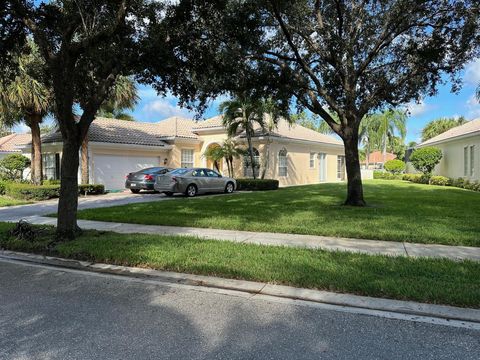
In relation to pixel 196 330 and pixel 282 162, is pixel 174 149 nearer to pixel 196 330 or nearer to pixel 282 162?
pixel 282 162

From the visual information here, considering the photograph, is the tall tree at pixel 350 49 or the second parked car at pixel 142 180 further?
the second parked car at pixel 142 180

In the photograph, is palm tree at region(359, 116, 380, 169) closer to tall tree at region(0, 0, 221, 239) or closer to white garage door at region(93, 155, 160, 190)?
white garage door at region(93, 155, 160, 190)

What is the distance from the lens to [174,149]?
87.7ft

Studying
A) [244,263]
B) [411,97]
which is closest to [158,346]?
[244,263]

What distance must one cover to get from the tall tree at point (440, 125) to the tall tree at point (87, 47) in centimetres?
5515

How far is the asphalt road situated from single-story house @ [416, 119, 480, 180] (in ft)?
70.6

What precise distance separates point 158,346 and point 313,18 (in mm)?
13047

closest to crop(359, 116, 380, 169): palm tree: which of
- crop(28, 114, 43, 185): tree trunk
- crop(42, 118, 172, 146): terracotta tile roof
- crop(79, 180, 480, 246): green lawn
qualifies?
crop(42, 118, 172, 146): terracotta tile roof

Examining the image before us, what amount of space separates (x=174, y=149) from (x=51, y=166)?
7739mm

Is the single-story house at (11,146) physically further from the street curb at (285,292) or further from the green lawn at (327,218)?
the street curb at (285,292)

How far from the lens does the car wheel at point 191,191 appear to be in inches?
744

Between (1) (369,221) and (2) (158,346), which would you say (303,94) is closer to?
(1) (369,221)

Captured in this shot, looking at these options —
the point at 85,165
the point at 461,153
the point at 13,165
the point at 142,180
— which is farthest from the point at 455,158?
the point at 13,165

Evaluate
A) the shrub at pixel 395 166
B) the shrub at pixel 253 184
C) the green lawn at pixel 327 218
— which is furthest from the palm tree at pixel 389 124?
the green lawn at pixel 327 218
